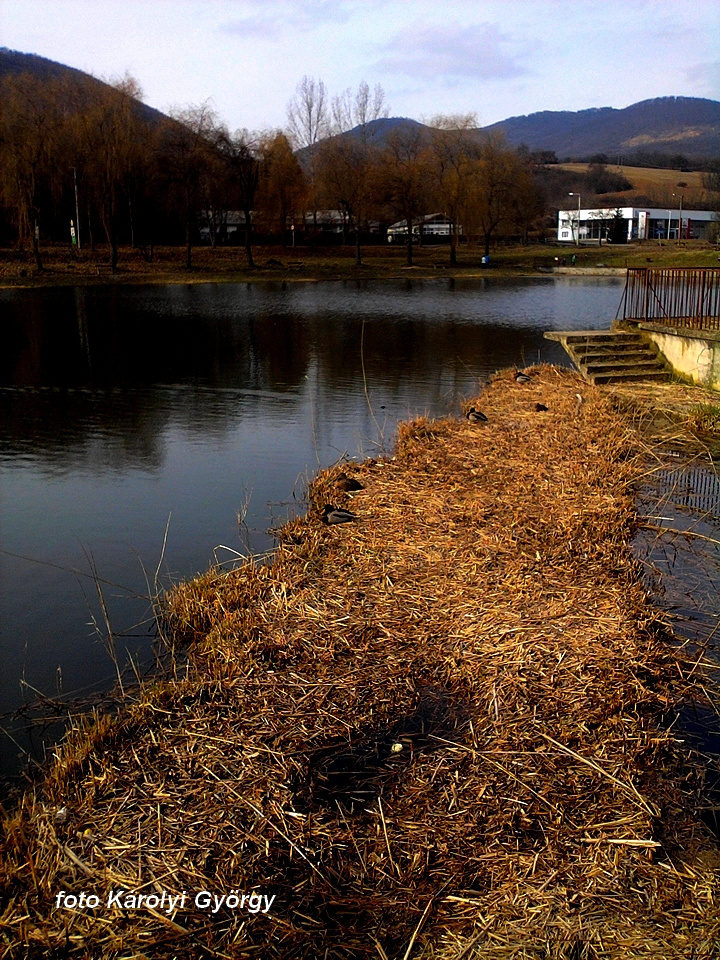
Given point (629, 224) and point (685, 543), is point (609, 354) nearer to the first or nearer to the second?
point (685, 543)

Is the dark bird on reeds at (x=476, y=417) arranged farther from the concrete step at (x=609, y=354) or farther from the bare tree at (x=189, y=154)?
the bare tree at (x=189, y=154)

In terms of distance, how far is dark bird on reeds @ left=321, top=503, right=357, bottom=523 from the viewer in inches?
323

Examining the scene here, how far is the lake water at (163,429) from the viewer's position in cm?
687

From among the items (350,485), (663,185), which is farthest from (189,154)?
(663,185)

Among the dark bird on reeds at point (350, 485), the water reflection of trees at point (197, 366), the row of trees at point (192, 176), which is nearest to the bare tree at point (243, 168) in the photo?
the row of trees at point (192, 176)

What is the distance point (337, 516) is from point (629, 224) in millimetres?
108197

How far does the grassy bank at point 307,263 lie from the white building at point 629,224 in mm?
20643

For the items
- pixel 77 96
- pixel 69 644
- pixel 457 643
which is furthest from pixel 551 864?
pixel 77 96

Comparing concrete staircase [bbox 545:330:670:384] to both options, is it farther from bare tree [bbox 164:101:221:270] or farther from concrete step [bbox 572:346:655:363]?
bare tree [bbox 164:101:221:270]

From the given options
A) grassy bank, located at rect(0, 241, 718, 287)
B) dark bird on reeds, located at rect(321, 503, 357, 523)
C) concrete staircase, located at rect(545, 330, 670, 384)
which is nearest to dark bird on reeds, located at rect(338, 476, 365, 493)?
dark bird on reeds, located at rect(321, 503, 357, 523)

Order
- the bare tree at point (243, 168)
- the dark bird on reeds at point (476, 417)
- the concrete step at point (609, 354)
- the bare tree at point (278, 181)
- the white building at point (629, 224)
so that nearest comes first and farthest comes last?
the dark bird on reeds at point (476, 417) < the concrete step at point (609, 354) < the bare tree at point (243, 168) < the bare tree at point (278, 181) < the white building at point (629, 224)

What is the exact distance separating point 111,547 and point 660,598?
16.4 ft

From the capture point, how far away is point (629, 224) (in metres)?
106

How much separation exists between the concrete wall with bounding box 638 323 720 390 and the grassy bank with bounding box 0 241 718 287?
3850cm
